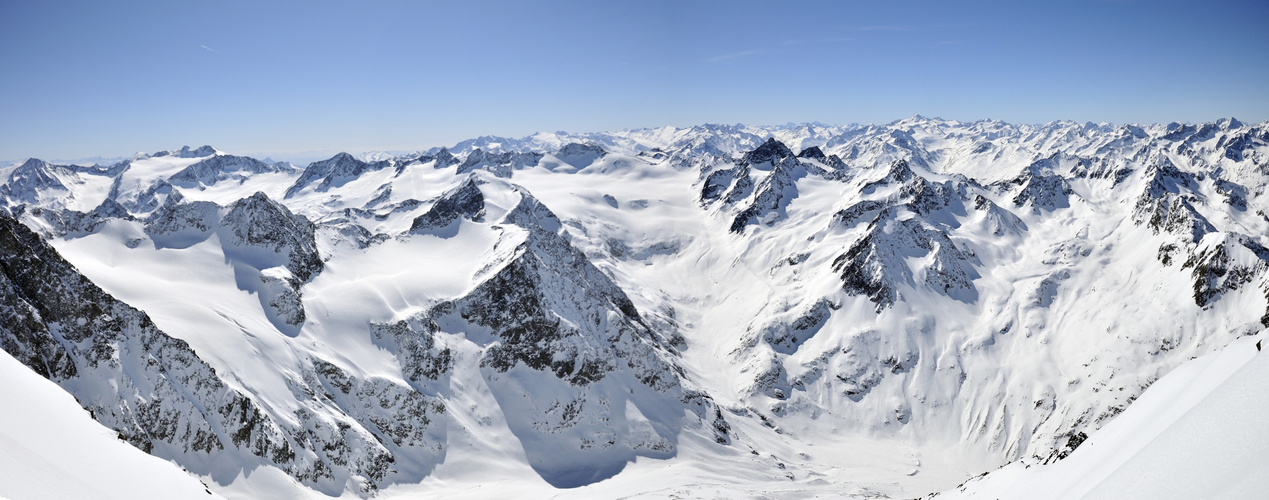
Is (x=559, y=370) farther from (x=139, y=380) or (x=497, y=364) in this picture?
(x=139, y=380)

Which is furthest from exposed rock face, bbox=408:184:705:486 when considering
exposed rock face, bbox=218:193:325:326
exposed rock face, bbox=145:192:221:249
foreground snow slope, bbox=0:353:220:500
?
foreground snow slope, bbox=0:353:220:500

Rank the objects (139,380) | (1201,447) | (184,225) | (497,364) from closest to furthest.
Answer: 1. (1201,447)
2. (139,380)
3. (497,364)
4. (184,225)

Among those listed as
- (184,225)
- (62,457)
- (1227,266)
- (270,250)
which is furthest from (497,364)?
(1227,266)

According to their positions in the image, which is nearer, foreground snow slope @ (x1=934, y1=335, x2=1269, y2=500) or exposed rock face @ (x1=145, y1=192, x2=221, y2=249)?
foreground snow slope @ (x1=934, y1=335, x2=1269, y2=500)

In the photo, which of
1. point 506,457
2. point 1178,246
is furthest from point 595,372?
point 1178,246

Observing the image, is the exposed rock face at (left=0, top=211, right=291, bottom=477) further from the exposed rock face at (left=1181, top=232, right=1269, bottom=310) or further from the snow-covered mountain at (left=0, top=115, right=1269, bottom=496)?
the exposed rock face at (left=1181, top=232, right=1269, bottom=310)

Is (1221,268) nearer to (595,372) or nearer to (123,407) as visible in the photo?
(595,372)
